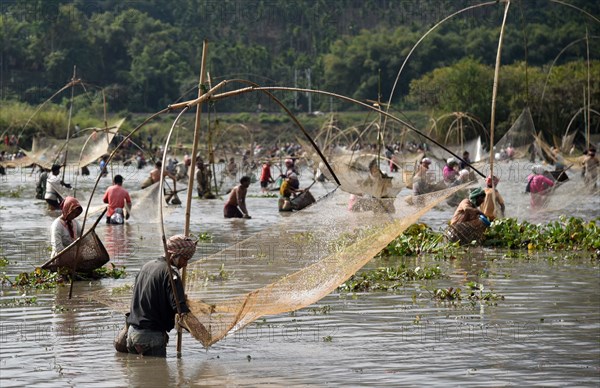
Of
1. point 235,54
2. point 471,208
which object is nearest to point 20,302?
point 471,208

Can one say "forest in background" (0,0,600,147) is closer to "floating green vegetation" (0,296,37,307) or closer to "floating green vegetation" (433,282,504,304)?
"floating green vegetation" (433,282,504,304)

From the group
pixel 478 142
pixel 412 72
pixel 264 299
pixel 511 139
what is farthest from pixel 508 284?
pixel 412 72

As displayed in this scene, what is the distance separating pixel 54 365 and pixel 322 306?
299 centimetres

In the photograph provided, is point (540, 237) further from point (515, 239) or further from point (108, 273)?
point (108, 273)

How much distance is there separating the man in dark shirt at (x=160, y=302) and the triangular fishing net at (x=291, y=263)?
0.34 metres

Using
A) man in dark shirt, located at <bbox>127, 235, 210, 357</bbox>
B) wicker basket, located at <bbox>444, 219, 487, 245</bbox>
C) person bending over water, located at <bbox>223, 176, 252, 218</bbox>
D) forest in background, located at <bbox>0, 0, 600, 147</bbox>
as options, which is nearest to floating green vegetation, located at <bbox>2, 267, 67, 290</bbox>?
man in dark shirt, located at <bbox>127, 235, 210, 357</bbox>

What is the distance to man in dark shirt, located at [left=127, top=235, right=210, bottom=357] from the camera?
23.6ft

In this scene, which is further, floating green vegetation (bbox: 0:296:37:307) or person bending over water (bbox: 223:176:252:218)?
person bending over water (bbox: 223:176:252:218)

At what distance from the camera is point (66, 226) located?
35.1ft

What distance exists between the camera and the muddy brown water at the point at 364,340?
733cm

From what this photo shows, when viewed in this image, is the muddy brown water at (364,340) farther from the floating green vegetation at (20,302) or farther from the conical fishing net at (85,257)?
the conical fishing net at (85,257)

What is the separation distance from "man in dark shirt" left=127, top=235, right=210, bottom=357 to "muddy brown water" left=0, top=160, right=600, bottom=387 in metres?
0.22

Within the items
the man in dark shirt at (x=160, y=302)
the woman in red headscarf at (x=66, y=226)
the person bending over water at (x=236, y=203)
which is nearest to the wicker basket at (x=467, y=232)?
the woman in red headscarf at (x=66, y=226)

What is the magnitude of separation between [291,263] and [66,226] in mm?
2430
